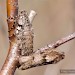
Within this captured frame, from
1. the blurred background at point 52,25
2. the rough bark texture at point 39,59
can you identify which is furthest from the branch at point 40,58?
the blurred background at point 52,25

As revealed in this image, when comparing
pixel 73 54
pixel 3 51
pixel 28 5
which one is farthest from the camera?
pixel 73 54

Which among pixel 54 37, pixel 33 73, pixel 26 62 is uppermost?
pixel 54 37

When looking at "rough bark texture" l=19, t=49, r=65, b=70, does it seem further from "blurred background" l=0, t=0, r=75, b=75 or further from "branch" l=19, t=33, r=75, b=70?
"blurred background" l=0, t=0, r=75, b=75

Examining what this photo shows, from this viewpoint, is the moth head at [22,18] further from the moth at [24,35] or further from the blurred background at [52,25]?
the blurred background at [52,25]

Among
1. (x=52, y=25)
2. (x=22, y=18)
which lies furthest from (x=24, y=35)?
(x=52, y=25)

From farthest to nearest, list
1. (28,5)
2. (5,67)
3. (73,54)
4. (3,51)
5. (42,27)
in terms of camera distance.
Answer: (73,54), (42,27), (28,5), (3,51), (5,67)

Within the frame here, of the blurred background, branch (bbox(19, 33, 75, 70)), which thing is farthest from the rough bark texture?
the blurred background

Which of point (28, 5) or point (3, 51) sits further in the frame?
point (28, 5)

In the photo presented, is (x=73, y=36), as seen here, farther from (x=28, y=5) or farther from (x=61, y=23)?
(x=61, y=23)

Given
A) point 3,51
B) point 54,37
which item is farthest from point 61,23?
point 3,51
